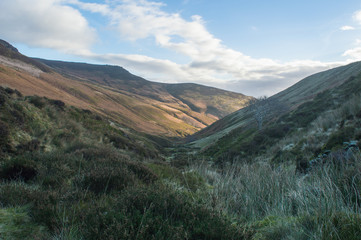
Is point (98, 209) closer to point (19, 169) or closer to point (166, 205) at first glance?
point (166, 205)

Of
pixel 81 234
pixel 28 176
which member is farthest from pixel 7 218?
pixel 28 176

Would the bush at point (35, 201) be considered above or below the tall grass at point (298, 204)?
below

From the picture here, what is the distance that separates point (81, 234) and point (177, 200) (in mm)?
1280

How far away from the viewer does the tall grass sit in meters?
2.57

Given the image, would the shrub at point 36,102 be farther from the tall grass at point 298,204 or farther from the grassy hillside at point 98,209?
the tall grass at point 298,204

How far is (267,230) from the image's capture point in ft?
9.89

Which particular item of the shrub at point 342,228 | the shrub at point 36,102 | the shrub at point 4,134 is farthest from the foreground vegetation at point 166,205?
the shrub at point 36,102

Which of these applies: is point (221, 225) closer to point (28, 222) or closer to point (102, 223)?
point (102, 223)

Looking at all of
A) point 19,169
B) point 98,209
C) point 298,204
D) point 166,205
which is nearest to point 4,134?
point 19,169

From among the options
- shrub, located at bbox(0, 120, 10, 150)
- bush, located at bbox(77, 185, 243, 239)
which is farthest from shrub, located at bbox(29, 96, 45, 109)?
bush, located at bbox(77, 185, 243, 239)

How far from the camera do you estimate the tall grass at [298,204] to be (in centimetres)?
257

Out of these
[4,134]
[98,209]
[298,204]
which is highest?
[298,204]

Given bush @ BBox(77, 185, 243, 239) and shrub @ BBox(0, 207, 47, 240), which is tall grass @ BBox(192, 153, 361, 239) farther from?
shrub @ BBox(0, 207, 47, 240)

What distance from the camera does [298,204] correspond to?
3660mm
